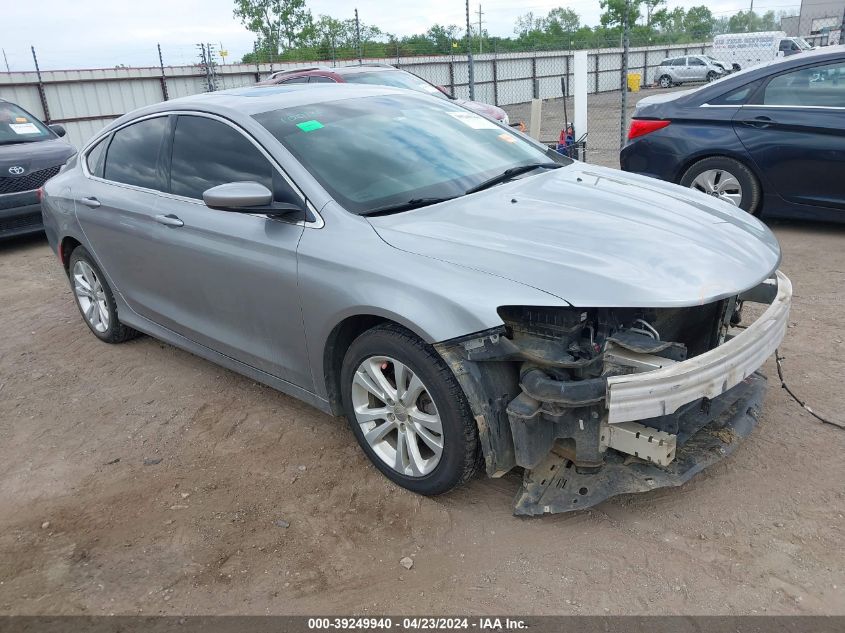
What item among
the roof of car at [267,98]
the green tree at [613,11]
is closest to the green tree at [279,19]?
the green tree at [613,11]

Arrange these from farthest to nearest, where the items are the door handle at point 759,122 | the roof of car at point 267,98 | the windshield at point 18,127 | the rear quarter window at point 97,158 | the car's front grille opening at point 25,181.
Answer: the windshield at point 18,127 → the car's front grille opening at point 25,181 → the door handle at point 759,122 → the rear quarter window at point 97,158 → the roof of car at point 267,98

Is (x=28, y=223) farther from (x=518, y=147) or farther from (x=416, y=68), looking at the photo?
(x=416, y=68)

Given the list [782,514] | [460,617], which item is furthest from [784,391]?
[460,617]

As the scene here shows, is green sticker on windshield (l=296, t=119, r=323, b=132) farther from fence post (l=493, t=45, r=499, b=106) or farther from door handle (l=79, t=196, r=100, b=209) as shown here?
fence post (l=493, t=45, r=499, b=106)

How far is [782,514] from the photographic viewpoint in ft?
9.15

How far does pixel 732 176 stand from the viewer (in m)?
6.34

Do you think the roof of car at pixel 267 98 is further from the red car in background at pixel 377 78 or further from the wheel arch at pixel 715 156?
the red car in background at pixel 377 78

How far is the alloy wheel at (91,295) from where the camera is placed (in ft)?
16.3

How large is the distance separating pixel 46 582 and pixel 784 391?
3.64m

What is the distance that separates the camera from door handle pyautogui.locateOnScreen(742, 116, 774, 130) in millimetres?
6137

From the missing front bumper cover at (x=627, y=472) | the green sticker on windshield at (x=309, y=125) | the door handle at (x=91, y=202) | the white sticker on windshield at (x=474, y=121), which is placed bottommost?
the missing front bumper cover at (x=627, y=472)

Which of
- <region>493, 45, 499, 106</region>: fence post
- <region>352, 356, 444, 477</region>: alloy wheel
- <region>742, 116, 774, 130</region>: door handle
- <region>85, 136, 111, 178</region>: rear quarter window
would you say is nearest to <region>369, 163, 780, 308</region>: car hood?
<region>352, 356, 444, 477</region>: alloy wheel

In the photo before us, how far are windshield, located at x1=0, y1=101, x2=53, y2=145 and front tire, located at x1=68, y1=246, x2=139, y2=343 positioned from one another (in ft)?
16.0

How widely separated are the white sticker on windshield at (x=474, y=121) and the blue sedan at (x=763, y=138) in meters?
2.84
